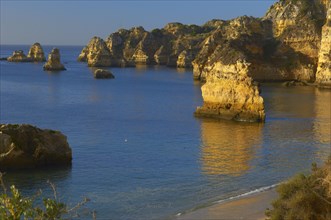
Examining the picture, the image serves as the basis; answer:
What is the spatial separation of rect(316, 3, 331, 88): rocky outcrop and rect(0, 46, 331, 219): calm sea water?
19348mm

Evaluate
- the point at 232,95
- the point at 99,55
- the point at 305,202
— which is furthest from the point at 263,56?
the point at 305,202

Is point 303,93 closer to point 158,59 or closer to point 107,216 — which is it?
point 107,216

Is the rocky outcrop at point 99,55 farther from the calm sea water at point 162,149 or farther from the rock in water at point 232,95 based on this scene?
the rock in water at point 232,95

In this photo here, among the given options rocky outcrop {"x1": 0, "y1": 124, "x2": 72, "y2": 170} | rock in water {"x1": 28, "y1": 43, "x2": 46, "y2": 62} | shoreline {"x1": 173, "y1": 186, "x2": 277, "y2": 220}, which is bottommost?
shoreline {"x1": 173, "y1": 186, "x2": 277, "y2": 220}

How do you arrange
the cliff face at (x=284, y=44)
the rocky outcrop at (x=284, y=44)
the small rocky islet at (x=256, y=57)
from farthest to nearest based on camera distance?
the cliff face at (x=284, y=44) < the rocky outcrop at (x=284, y=44) < the small rocky islet at (x=256, y=57)

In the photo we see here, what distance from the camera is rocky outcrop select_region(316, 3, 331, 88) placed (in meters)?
95.6

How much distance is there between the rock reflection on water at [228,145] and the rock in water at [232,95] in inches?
61.2

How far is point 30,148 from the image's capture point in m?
30.8

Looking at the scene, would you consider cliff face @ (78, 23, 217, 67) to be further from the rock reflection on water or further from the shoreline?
the shoreline

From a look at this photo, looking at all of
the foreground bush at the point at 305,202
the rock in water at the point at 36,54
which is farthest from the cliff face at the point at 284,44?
the rock in water at the point at 36,54

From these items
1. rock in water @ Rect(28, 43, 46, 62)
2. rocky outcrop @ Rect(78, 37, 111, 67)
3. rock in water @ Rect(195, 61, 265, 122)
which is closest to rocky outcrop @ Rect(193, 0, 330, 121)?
rock in water @ Rect(195, 61, 265, 122)

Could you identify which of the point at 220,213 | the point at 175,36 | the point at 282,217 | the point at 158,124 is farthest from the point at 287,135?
the point at 175,36

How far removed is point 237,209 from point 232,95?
29.9 meters

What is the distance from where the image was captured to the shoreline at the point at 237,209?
71.7 ft
